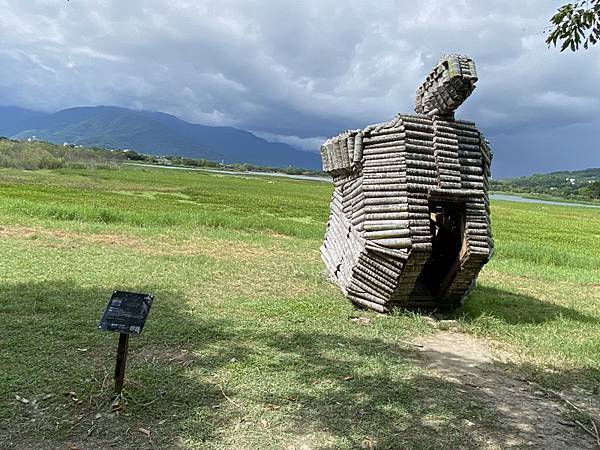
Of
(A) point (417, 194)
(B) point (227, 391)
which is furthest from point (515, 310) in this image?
(B) point (227, 391)

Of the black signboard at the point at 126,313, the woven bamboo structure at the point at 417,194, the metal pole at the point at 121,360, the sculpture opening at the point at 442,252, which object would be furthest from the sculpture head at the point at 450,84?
the metal pole at the point at 121,360

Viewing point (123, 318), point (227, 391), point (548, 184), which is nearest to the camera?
point (123, 318)

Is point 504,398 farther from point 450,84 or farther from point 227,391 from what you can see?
point 450,84

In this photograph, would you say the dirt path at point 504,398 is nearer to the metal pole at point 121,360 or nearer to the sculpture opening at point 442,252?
the sculpture opening at point 442,252

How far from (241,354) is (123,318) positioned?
180 centimetres

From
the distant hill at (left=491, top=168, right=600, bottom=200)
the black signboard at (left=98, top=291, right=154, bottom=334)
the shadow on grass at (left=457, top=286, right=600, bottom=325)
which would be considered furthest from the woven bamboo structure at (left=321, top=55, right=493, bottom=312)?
the distant hill at (left=491, top=168, right=600, bottom=200)

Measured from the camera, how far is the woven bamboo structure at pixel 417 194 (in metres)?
7.49

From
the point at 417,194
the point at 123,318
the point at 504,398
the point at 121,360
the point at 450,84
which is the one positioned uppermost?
the point at 450,84

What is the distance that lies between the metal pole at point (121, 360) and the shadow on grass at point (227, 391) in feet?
0.44

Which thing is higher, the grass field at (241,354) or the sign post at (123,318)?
the sign post at (123,318)

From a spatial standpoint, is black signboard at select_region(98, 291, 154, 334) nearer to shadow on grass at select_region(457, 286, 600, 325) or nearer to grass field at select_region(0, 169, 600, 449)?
grass field at select_region(0, 169, 600, 449)

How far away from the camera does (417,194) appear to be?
7.60 metres

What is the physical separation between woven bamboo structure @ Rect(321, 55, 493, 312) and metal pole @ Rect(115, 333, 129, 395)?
13.8 feet

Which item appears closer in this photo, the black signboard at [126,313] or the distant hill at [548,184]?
the black signboard at [126,313]
